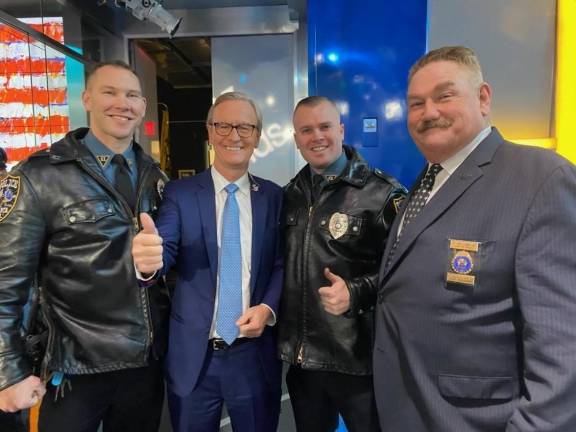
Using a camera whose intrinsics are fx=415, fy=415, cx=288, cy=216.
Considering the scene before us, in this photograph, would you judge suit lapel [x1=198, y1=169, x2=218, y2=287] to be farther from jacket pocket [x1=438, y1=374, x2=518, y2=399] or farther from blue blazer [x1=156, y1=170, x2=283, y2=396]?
jacket pocket [x1=438, y1=374, x2=518, y2=399]

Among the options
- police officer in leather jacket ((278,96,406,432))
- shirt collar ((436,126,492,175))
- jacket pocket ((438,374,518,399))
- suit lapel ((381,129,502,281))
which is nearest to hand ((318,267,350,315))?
police officer in leather jacket ((278,96,406,432))

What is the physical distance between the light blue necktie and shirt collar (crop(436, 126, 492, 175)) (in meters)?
0.92

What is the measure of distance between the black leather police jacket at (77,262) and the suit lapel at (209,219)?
0.94ft

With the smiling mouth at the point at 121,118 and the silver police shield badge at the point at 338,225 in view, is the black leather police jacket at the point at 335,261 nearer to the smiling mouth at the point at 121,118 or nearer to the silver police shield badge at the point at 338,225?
the silver police shield badge at the point at 338,225

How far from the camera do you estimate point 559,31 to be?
3143 millimetres

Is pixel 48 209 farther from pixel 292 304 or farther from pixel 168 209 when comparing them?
pixel 292 304

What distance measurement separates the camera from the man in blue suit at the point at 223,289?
1750 mm

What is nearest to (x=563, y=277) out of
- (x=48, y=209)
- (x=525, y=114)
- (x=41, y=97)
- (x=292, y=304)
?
(x=292, y=304)

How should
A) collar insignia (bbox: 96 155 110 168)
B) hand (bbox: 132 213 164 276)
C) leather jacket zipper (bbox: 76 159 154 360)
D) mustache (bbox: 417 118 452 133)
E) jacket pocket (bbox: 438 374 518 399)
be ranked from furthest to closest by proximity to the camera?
collar insignia (bbox: 96 155 110 168)
leather jacket zipper (bbox: 76 159 154 360)
hand (bbox: 132 213 164 276)
mustache (bbox: 417 118 452 133)
jacket pocket (bbox: 438 374 518 399)

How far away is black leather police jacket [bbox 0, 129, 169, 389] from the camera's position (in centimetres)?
157

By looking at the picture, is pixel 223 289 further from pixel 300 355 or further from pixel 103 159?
pixel 103 159

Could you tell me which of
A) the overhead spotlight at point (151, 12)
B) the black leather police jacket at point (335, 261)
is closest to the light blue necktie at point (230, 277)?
the black leather police jacket at point (335, 261)

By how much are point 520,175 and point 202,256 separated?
123cm

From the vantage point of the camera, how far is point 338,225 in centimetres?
178
